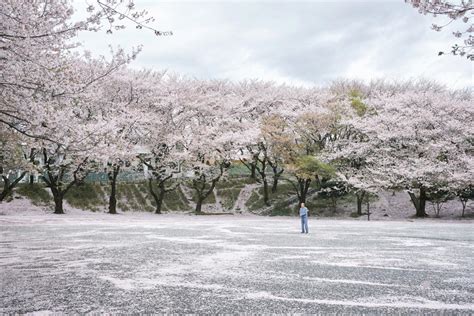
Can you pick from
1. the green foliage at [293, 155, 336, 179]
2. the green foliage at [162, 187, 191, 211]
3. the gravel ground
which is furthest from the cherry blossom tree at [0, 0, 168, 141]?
the green foliage at [162, 187, 191, 211]

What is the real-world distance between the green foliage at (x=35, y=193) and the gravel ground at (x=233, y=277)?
22.4 m

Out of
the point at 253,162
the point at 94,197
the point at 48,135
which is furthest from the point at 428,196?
the point at 48,135

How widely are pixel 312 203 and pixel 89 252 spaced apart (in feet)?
97.8

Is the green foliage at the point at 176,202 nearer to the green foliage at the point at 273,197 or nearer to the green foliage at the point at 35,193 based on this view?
the green foliage at the point at 273,197

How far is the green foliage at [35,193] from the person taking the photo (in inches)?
1380

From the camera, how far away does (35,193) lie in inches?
1425

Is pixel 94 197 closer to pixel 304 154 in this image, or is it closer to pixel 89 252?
pixel 304 154

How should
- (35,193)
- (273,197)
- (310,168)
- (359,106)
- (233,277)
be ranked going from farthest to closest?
1. (273,197)
2. (359,106)
3. (35,193)
4. (310,168)
5. (233,277)

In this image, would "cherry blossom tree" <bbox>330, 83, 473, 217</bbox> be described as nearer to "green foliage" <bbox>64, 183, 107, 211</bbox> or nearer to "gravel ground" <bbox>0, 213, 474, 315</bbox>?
"gravel ground" <bbox>0, 213, 474, 315</bbox>

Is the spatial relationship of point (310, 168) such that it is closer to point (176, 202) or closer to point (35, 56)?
point (176, 202)

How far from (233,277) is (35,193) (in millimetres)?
32630

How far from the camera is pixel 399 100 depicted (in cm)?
3722

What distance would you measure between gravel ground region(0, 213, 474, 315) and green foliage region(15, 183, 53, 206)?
22.4 metres

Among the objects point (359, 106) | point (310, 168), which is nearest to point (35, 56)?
point (310, 168)
